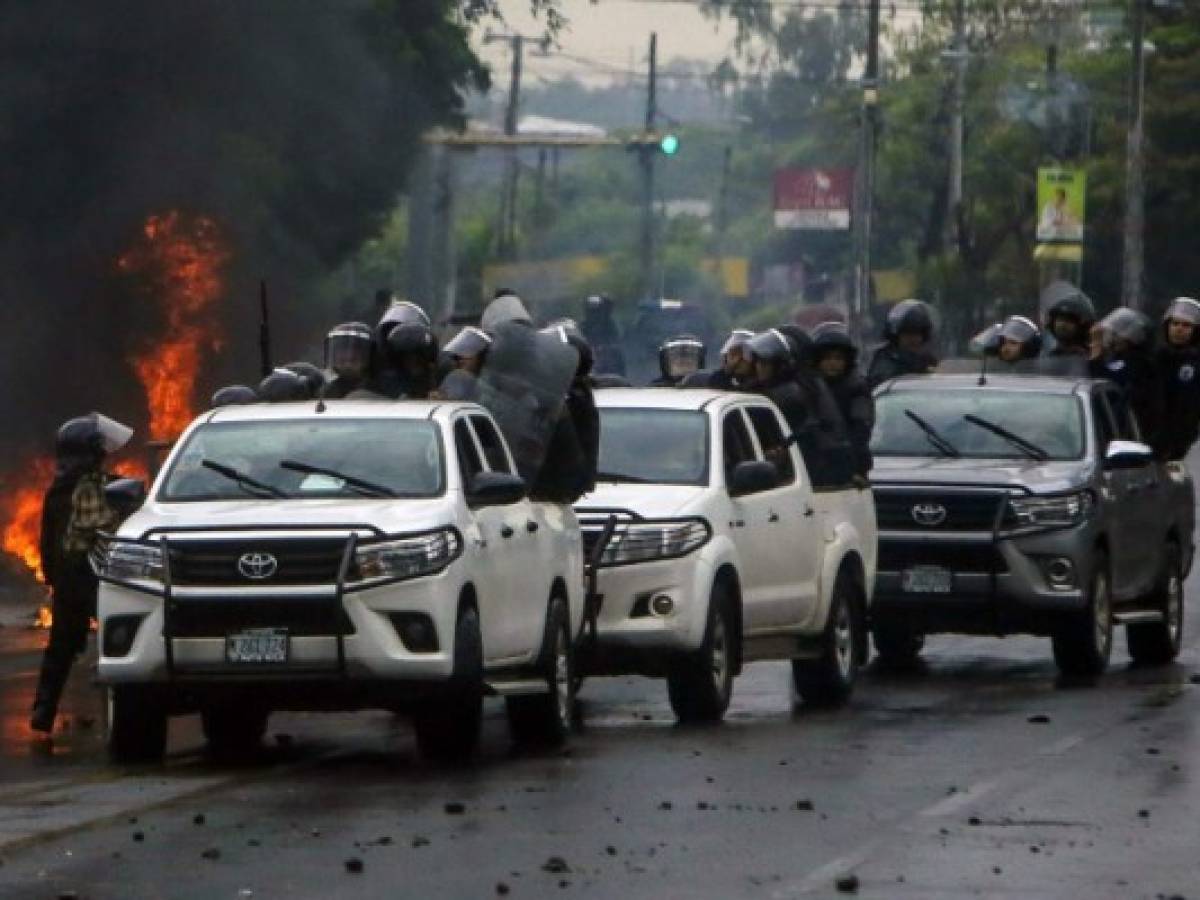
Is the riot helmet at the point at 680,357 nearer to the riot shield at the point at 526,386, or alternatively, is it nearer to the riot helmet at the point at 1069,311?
the riot helmet at the point at 1069,311

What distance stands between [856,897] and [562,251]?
104784mm

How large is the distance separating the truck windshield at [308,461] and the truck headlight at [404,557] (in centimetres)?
54

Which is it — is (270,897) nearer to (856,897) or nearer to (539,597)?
(856,897)

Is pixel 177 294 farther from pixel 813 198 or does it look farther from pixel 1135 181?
pixel 813 198

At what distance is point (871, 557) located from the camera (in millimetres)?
19781

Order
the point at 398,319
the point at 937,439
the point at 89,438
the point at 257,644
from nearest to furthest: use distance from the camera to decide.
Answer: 1. the point at 257,644
2. the point at 89,438
3. the point at 398,319
4. the point at 937,439

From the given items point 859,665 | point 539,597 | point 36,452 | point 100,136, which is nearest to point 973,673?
point 859,665

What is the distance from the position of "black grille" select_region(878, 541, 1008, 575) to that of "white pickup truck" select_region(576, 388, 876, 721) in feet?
2.42

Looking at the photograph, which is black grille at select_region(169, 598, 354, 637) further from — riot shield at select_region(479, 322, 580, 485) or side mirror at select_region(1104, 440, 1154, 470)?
side mirror at select_region(1104, 440, 1154, 470)

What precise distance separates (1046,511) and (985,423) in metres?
0.88

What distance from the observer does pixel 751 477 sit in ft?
58.2

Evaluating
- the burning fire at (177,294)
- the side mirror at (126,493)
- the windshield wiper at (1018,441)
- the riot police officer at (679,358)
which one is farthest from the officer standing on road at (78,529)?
the burning fire at (177,294)

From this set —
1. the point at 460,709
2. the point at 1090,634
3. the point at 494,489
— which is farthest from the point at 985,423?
the point at 460,709

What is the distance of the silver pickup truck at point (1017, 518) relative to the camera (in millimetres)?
20359
